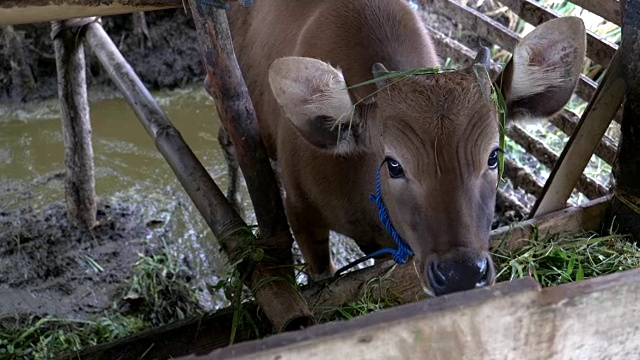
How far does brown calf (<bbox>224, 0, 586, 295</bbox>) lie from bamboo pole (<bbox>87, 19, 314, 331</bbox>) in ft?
1.64

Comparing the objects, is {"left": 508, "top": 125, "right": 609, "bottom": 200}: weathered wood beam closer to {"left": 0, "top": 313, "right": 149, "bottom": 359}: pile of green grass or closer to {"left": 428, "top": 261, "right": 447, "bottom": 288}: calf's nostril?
{"left": 428, "top": 261, "right": 447, "bottom": 288}: calf's nostril

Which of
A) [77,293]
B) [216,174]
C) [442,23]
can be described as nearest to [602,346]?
[77,293]

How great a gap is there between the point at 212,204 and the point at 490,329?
1915 mm

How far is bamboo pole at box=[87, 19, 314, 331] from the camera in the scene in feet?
8.18

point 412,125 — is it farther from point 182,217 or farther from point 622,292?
point 182,217

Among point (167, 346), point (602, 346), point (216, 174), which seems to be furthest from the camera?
point (216, 174)

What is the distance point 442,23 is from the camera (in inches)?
282

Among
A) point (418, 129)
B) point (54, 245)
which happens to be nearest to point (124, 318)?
point (54, 245)

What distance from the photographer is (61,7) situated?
2.52 metres

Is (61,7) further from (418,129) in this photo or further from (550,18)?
(550,18)

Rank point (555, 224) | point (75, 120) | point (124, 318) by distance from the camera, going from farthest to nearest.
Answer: point (75, 120), point (124, 318), point (555, 224)

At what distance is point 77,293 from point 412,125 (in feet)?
9.96

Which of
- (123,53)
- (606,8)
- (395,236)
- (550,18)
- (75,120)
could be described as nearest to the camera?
(395,236)

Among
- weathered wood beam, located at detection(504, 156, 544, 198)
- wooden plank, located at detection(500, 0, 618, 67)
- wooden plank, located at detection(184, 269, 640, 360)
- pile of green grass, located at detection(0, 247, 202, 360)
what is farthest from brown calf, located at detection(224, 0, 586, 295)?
weathered wood beam, located at detection(504, 156, 544, 198)
